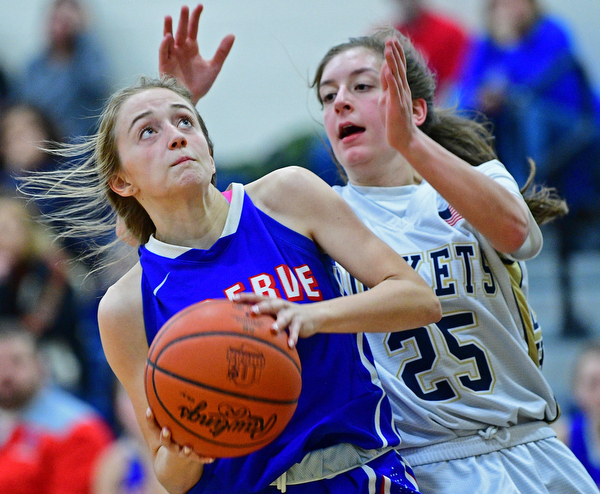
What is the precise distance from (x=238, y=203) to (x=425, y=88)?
3.99 feet

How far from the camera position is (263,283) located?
2.43m

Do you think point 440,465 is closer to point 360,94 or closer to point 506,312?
point 506,312

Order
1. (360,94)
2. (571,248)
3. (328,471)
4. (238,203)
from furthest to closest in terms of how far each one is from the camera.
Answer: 1. (571,248)
2. (360,94)
3. (238,203)
4. (328,471)

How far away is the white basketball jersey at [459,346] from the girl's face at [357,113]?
32cm

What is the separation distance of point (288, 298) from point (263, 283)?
0.09 meters

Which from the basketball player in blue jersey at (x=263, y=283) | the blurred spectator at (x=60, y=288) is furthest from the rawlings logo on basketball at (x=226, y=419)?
the blurred spectator at (x=60, y=288)

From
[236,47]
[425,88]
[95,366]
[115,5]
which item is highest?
[425,88]

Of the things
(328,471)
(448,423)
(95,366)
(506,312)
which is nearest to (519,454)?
(448,423)

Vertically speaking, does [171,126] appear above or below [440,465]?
above

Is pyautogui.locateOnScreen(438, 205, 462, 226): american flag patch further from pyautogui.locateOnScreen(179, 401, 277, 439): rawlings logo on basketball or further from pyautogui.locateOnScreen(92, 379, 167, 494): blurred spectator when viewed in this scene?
pyautogui.locateOnScreen(92, 379, 167, 494): blurred spectator

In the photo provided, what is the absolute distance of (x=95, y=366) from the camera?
6953 mm

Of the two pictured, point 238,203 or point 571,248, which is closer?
point 238,203

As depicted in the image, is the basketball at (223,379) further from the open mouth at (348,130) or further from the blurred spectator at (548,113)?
the blurred spectator at (548,113)

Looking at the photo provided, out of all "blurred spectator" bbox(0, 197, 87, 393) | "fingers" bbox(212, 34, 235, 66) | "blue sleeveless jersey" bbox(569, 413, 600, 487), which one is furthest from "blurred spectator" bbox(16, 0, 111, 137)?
"blue sleeveless jersey" bbox(569, 413, 600, 487)
